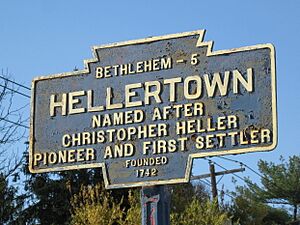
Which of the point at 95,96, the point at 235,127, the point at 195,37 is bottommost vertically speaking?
the point at 235,127

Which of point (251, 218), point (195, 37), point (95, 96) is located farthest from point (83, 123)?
point (251, 218)

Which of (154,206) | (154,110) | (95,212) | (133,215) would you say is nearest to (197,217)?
(133,215)

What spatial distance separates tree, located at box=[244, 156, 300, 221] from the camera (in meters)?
38.4

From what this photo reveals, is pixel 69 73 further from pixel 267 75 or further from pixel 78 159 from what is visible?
pixel 267 75

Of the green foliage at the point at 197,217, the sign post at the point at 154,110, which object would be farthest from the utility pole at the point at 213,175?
the sign post at the point at 154,110

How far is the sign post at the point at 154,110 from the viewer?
6.76 m

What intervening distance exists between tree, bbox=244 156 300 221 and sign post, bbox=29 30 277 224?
104 feet

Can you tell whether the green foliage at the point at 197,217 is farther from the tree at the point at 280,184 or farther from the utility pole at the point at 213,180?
the tree at the point at 280,184

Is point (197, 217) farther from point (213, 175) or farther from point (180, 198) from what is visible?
point (213, 175)

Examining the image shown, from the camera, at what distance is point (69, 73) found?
25.0ft

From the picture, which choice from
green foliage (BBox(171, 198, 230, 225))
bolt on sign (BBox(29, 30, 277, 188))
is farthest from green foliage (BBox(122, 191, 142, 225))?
bolt on sign (BBox(29, 30, 277, 188))

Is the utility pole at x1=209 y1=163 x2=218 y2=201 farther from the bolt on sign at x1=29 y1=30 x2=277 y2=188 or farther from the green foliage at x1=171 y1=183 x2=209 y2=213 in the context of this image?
the bolt on sign at x1=29 y1=30 x2=277 y2=188

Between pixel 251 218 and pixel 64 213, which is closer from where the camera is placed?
pixel 64 213

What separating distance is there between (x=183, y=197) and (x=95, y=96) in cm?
1807
